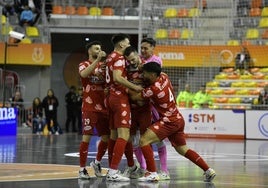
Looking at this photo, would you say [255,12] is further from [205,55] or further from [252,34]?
[205,55]

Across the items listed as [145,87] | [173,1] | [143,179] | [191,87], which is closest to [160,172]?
[143,179]

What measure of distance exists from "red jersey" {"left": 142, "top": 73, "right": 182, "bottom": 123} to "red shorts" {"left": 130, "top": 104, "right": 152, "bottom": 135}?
→ 0.21 metres

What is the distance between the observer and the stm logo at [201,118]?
28078 millimetres

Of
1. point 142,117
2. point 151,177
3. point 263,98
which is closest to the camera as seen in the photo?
point 151,177

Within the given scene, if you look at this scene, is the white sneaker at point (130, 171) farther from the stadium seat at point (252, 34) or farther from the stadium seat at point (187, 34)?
the stadium seat at point (252, 34)

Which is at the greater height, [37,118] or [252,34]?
[252,34]

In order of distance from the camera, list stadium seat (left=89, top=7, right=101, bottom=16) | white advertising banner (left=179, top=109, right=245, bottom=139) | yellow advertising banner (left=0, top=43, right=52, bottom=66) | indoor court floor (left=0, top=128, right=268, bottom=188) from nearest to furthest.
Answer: indoor court floor (left=0, top=128, right=268, bottom=188), white advertising banner (left=179, top=109, right=245, bottom=139), yellow advertising banner (left=0, top=43, right=52, bottom=66), stadium seat (left=89, top=7, right=101, bottom=16)

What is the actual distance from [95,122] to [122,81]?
1.07 metres

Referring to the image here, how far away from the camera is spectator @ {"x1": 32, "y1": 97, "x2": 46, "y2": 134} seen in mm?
31422

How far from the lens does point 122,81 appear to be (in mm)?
11250

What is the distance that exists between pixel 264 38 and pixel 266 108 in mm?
6243

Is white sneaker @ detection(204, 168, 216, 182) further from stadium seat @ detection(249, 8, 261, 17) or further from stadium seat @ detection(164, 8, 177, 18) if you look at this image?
stadium seat @ detection(164, 8, 177, 18)

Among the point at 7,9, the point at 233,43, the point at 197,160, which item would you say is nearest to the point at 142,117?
the point at 197,160

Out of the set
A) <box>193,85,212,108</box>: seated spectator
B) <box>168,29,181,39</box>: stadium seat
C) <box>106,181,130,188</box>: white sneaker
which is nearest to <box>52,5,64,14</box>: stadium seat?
<box>168,29,181,39</box>: stadium seat
